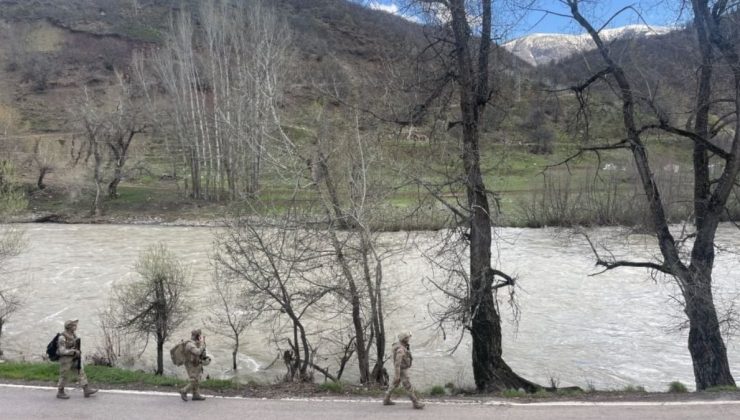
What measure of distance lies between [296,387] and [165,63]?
54506 millimetres

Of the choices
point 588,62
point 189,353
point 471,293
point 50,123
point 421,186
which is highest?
point 50,123

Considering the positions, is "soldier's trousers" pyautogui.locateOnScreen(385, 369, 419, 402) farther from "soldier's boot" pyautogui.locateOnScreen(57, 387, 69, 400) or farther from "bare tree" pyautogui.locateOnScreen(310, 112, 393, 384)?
"soldier's boot" pyautogui.locateOnScreen(57, 387, 69, 400)

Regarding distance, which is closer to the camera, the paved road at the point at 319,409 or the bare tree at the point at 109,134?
the paved road at the point at 319,409

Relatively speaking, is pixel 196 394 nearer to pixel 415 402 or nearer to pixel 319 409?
pixel 319 409

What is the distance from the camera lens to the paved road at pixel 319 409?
8.91 metres

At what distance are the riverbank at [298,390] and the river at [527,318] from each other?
10.9 ft

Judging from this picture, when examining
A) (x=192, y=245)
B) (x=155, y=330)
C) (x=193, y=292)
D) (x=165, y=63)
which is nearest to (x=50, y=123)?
(x=165, y=63)

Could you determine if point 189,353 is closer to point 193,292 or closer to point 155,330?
point 155,330

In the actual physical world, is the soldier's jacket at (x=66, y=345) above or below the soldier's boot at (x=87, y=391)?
above

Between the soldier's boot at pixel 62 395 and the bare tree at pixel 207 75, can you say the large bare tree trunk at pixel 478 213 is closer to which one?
the soldier's boot at pixel 62 395

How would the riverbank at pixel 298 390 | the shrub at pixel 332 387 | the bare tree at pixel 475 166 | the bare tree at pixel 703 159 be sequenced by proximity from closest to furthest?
the riverbank at pixel 298 390
the shrub at pixel 332 387
the bare tree at pixel 703 159
the bare tree at pixel 475 166

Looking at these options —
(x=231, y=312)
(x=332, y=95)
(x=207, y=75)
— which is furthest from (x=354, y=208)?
(x=207, y=75)

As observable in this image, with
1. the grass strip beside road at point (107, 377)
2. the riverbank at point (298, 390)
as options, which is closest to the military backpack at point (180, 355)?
the riverbank at point (298, 390)

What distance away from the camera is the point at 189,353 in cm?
1034
